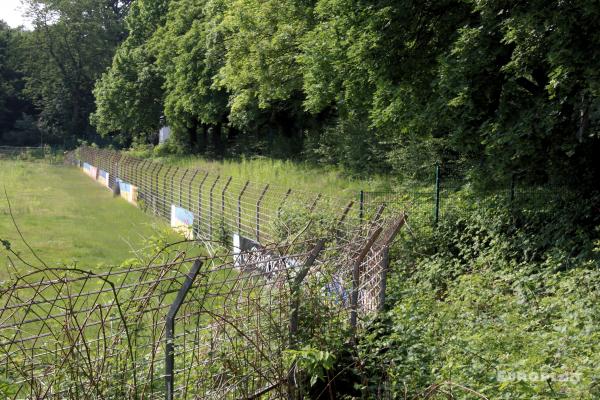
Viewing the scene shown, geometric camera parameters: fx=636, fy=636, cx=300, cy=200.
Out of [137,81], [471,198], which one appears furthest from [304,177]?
[137,81]

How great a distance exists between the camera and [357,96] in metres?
14.2

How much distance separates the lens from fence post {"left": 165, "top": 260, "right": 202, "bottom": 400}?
405cm

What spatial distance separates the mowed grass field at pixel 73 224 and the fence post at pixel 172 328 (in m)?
2.86

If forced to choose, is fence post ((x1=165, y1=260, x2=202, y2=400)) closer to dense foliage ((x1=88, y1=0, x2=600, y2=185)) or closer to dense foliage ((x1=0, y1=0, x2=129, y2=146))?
dense foliage ((x1=88, y1=0, x2=600, y2=185))

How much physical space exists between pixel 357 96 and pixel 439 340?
8893mm

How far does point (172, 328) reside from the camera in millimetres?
4102

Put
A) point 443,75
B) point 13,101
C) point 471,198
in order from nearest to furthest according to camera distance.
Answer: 1. point 443,75
2. point 471,198
3. point 13,101

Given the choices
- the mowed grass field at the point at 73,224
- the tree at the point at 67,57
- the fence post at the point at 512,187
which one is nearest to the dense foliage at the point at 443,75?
the fence post at the point at 512,187

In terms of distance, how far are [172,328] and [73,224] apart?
17.0 meters

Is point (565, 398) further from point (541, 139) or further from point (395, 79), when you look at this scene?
point (395, 79)

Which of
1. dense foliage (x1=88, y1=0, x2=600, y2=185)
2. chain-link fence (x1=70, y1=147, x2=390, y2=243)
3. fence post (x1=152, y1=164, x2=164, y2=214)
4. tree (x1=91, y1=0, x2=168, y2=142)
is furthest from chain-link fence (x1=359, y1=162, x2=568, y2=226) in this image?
tree (x1=91, y1=0, x2=168, y2=142)

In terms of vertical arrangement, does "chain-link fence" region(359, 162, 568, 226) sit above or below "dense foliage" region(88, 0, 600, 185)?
below

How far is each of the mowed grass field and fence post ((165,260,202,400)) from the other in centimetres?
286

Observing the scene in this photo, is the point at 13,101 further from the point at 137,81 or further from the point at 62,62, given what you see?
the point at 137,81
